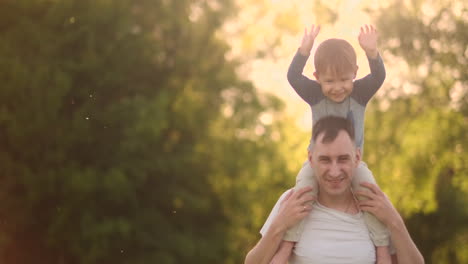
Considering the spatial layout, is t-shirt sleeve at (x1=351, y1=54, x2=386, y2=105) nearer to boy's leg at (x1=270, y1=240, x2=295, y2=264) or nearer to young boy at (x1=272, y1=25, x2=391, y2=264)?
young boy at (x1=272, y1=25, x2=391, y2=264)

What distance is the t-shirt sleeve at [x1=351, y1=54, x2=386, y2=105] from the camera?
600 centimetres

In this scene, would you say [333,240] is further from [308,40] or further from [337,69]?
[308,40]

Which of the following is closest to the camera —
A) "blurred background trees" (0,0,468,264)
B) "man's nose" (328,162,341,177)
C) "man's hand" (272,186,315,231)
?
"man's nose" (328,162,341,177)

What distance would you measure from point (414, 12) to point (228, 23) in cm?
644

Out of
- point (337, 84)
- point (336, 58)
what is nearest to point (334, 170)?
point (337, 84)

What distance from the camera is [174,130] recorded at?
28219mm

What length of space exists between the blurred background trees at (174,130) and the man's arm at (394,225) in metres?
20.3

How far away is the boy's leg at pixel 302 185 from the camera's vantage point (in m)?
5.32

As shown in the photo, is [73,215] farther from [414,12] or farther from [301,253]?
[301,253]

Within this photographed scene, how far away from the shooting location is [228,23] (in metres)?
30.9

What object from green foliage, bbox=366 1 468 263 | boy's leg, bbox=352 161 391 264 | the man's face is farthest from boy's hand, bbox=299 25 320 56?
green foliage, bbox=366 1 468 263

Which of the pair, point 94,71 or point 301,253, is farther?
point 94,71

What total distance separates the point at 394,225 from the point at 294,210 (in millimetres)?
586

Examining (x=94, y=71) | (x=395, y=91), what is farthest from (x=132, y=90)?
(x=395, y=91)
